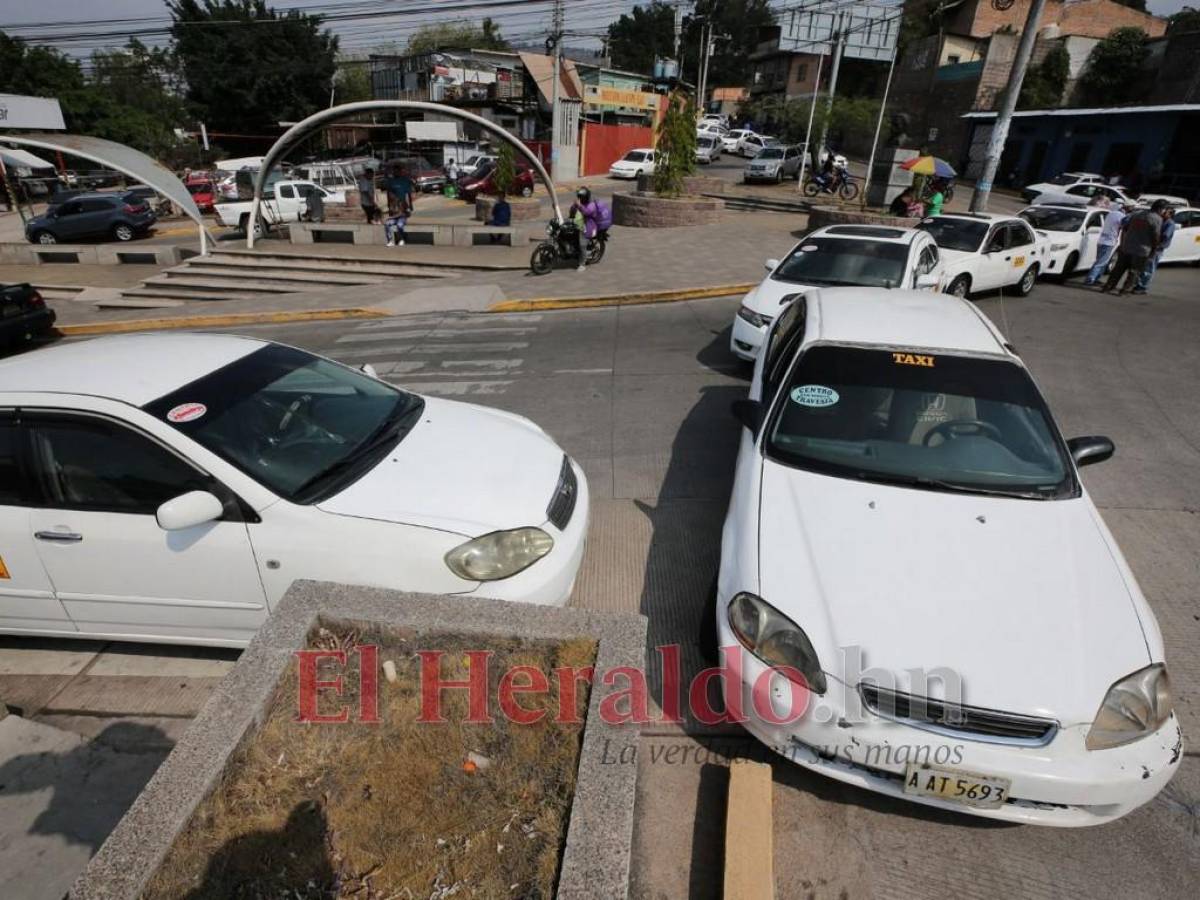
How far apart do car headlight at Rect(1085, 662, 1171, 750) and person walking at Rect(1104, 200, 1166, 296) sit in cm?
1194

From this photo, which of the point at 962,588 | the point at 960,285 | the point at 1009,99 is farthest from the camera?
the point at 1009,99

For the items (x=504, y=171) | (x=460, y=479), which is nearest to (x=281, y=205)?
(x=504, y=171)

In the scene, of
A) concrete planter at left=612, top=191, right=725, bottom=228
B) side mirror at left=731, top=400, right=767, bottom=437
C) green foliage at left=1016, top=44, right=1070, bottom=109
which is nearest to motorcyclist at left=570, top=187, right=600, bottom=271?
concrete planter at left=612, top=191, right=725, bottom=228

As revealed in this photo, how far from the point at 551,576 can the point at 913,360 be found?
250 cm

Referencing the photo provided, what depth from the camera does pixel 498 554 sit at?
10.5 ft

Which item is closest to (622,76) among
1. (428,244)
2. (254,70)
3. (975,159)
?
(975,159)

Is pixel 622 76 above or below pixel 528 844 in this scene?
above

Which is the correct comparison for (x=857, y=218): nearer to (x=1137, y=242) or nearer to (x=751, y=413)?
(x=1137, y=242)

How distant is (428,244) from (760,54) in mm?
74750

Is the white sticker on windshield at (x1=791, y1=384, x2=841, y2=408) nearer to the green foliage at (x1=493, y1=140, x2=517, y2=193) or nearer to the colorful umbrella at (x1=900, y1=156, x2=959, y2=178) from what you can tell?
the colorful umbrella at (x1=900, y1=156, x2=959, y2=178)

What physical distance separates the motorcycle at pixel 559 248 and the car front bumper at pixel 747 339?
6.87 m

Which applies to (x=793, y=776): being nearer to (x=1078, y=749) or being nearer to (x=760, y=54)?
(x=1078, y=749)

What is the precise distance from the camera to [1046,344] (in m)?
9.04

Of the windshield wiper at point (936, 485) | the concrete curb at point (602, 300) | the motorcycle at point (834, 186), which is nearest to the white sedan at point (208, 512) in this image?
the windshield wiper at point (936, 485)
